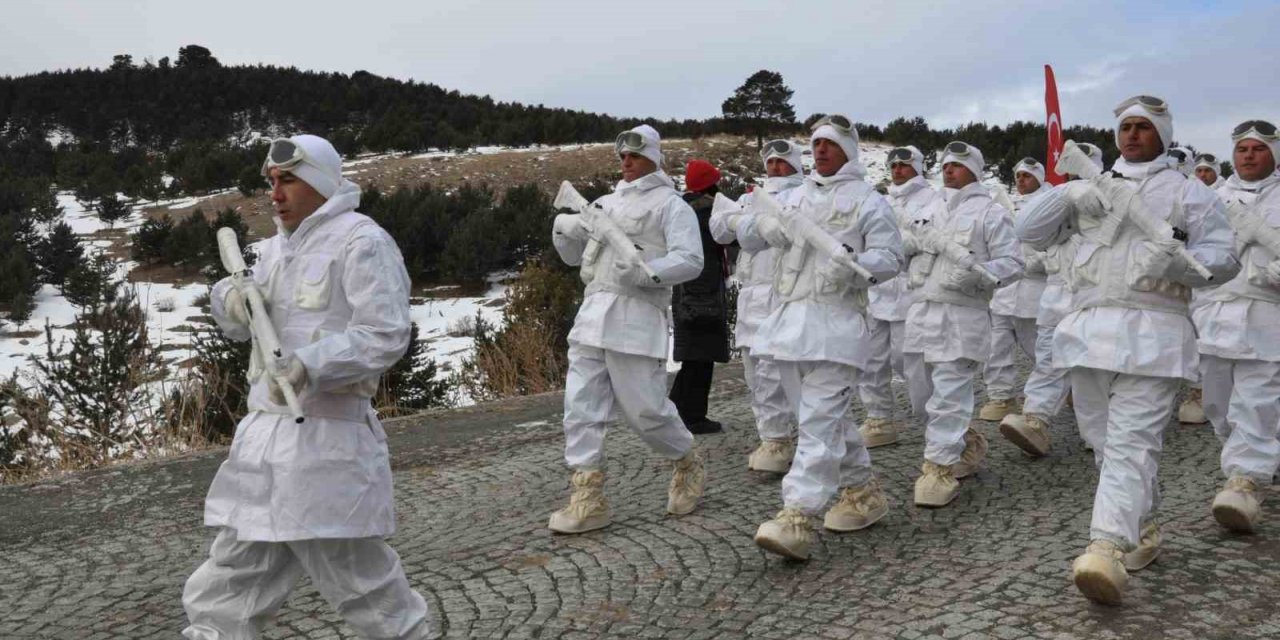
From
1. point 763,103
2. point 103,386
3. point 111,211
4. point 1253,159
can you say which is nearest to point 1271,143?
point 1253,159

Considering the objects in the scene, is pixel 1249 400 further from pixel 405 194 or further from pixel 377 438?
pixel 405 194

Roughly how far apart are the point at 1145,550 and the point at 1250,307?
6.32 feet

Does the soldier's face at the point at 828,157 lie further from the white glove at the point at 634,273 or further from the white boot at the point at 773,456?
the white boot at the point at 773,456

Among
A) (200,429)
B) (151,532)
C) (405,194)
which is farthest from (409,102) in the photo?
(151,532)

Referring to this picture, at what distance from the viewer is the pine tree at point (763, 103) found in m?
38.4

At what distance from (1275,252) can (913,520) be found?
2.41m

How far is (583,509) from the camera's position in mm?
6484

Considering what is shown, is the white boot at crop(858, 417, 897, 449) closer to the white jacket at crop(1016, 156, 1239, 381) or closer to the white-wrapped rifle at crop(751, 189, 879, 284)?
the white-wrapped rifle at crop(751, 189, 879, 284)

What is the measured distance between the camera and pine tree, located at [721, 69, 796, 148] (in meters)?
38.4

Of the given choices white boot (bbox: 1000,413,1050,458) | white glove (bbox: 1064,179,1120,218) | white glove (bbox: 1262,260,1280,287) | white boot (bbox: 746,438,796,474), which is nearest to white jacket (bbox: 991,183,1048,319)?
white boot (bbox: 1000,413,1050,458)

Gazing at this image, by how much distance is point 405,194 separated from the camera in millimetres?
26312

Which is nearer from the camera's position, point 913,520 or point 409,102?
point 913,520

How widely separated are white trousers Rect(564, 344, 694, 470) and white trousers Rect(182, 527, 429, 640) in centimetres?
257

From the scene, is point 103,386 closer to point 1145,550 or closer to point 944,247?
point 944,247
